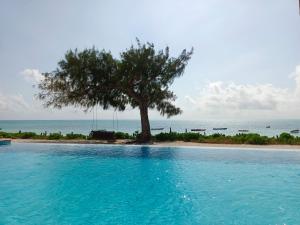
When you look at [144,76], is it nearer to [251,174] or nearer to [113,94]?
→ [113,94]

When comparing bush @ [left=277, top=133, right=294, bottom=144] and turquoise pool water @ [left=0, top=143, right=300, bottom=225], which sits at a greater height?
bush @ [left=277, top=133, right=294, bottom=144]

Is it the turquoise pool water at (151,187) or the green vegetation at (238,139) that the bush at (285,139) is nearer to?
the green vegetation at (238,139)

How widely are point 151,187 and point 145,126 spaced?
56.5 ft

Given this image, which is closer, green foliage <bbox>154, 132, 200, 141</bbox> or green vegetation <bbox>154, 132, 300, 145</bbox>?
green vegetation <bbox>154, 132, 300, 145</bbox>

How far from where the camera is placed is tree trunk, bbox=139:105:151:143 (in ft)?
100

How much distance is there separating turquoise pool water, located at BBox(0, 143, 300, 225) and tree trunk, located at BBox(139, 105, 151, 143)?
680cm

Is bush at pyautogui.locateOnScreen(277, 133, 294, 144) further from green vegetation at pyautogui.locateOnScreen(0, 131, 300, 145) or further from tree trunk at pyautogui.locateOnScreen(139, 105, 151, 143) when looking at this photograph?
tree trunk at pyautogui.locateOnScreen(139, 105, 151, 143)

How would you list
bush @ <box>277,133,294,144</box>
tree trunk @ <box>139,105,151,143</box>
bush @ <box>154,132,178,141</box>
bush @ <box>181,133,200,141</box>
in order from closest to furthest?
bush @ <box>277,133,294,144</box> < bush @ <box>181,133,200,141</box> < bush @ <box>154,132,178,141</box> < tree trunk @ <box>139,105,151,143</box>

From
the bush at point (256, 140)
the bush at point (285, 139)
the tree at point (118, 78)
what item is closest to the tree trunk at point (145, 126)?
the tree at point (118, 78)

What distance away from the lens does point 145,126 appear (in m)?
31.1

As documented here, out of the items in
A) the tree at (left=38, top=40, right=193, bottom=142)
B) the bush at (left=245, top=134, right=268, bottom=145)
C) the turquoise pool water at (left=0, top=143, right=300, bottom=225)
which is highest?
the tree at (left=38, top=40, right=193, bottom=142)

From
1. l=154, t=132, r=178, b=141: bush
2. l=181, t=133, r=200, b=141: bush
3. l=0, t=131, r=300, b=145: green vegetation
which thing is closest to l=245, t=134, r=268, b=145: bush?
l=0, t=131, r=300, b=145: green vegetation

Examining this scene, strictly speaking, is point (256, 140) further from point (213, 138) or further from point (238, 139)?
point (213, 138)

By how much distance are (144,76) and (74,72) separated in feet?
20.0
